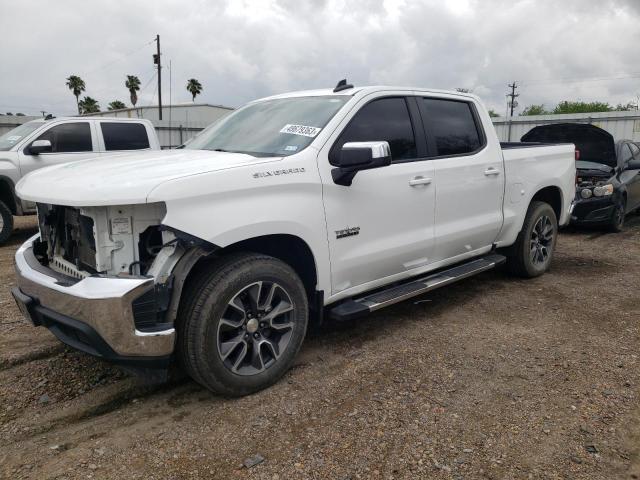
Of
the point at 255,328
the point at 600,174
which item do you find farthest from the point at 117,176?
the point at 600,174

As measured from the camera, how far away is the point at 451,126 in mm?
4691

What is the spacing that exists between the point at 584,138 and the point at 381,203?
273 inches

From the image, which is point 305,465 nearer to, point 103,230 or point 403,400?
point 403,400

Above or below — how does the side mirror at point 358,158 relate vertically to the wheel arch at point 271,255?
above

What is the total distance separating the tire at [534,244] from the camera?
18.5 feet

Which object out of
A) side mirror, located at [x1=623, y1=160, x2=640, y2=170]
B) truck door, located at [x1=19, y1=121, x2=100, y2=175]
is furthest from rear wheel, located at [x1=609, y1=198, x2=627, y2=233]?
truck door, located at [x1=19, y1=121, x2=100, y2=175]

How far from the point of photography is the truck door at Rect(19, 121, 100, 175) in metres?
8.38

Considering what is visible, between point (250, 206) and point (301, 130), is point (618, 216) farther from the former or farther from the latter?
point (250, 206)

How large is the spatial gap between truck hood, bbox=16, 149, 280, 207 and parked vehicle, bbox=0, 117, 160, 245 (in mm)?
4872

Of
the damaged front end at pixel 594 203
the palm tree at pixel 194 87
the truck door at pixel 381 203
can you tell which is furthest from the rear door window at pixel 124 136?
the palm tree at pixel 194 87

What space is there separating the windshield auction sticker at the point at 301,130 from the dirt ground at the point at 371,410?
1615 millimetres

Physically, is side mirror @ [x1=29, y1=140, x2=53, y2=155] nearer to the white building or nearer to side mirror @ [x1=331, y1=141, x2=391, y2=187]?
side mirror @ [x1=331, y1=141, x2=391, y2=187]

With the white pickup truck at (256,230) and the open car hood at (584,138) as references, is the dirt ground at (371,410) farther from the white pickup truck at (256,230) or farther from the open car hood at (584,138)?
the open car hood at (584,138)

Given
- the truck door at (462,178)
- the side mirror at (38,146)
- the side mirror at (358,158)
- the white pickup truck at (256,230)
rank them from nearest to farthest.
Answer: the white pickup truck at (256,230) → the side mirror at (358,158) → the truck door at (462,178) → the side mirror at (38,146)
